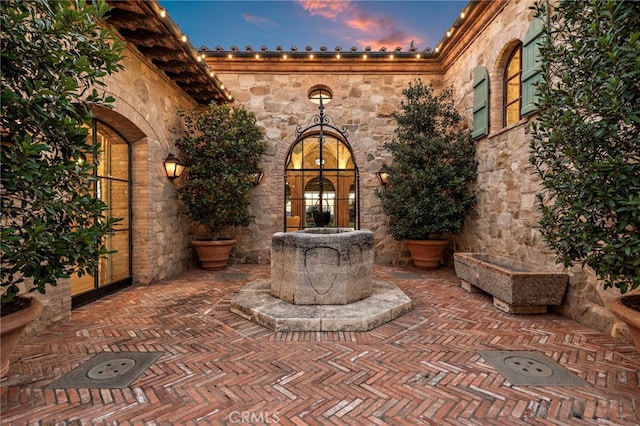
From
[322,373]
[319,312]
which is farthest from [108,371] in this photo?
[319,312]

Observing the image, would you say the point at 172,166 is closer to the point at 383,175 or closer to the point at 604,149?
the point at 383,175

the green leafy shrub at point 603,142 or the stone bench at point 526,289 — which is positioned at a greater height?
the green leafy shrub at point 603,142

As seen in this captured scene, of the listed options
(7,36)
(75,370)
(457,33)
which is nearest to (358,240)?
(75,370)

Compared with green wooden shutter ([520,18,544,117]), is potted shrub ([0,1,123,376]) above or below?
below

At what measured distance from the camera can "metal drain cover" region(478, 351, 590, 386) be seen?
223cm

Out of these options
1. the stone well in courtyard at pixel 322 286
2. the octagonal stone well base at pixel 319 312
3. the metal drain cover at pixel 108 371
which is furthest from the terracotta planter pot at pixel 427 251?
the metal drain cover at pixel 108 371

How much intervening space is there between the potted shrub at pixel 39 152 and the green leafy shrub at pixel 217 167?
394cm

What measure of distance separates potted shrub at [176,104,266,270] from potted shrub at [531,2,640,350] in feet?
17.7

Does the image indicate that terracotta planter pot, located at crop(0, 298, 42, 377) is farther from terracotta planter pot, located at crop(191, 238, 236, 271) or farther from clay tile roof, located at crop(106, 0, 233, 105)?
terracotta planter pot, located at crop(191, 238, 236, 271)

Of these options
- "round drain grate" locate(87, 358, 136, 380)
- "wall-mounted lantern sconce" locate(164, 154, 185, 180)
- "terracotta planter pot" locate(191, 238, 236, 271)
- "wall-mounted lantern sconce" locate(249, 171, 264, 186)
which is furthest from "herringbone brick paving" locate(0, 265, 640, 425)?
"wall-mounted lantern sconce" locate(249, 171, 264, 186)

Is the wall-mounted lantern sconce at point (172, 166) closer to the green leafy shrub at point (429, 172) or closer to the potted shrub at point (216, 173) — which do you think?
the potted shrub at point (216, 173)

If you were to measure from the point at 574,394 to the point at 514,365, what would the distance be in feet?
1.39

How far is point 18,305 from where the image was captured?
87.6 inches

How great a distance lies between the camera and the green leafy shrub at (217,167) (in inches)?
245
